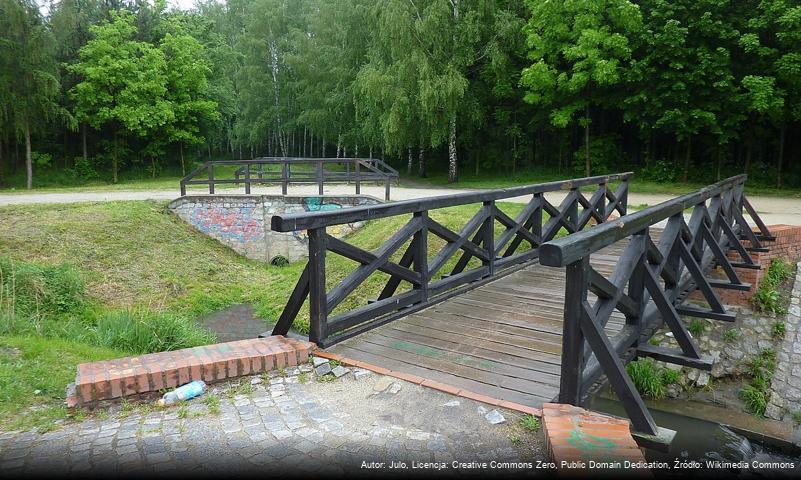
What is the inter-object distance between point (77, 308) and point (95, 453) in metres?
7.48

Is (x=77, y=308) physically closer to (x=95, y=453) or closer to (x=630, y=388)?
(x=95, y=453)

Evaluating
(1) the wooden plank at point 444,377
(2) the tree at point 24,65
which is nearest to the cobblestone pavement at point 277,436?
(1) the wooden plank at point 444,377

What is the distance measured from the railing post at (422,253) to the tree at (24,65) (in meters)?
22.0

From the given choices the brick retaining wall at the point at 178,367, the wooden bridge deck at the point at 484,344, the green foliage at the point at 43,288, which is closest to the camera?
the brick retaining wall at the point at 178,367

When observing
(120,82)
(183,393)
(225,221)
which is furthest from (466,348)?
(120,82)

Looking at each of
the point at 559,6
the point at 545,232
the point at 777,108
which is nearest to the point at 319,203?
the point at 545,232

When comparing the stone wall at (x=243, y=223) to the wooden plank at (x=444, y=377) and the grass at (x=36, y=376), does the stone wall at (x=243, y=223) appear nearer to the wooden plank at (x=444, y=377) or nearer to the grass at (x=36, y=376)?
the grass at (x=36, y=376)

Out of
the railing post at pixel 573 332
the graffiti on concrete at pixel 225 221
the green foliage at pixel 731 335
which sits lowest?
the green foliage at pixel 731 335

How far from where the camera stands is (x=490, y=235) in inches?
236

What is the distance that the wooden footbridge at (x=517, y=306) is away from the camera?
2.89 m

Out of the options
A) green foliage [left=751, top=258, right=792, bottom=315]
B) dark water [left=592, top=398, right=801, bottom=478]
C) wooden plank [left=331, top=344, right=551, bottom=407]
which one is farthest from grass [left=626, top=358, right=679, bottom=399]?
wooden plank [left=331, top=344, right=551, bottom=407]

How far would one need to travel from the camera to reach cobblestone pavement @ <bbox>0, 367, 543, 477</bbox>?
2.49 metres

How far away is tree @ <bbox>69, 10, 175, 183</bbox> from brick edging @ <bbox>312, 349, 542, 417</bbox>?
81.4 ft

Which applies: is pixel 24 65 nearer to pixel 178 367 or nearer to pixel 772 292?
pixel 178 367
